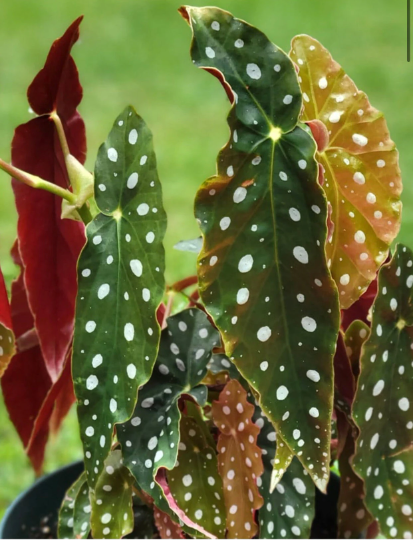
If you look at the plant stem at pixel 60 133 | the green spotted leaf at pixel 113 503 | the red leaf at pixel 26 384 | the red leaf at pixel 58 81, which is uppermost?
the red leaf at pixel 58 81

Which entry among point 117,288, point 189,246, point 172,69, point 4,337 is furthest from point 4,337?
point 172,69

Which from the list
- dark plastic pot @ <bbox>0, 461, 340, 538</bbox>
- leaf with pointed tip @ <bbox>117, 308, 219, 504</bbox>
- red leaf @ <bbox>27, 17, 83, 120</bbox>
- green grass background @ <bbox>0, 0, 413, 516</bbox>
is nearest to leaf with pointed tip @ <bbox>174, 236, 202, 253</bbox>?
leaf with pointed tip @ <bbox>117, 308, 219, 504</bbox>

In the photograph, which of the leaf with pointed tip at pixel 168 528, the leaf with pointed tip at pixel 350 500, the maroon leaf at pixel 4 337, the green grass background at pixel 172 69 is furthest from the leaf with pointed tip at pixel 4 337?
the green grass background at pixel 172 69

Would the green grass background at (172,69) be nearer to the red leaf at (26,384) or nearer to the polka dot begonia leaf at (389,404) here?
the red leaf at (26,384)

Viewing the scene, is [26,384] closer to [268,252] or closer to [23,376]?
[23,376]

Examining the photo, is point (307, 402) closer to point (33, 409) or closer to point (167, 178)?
point (33, 409)
